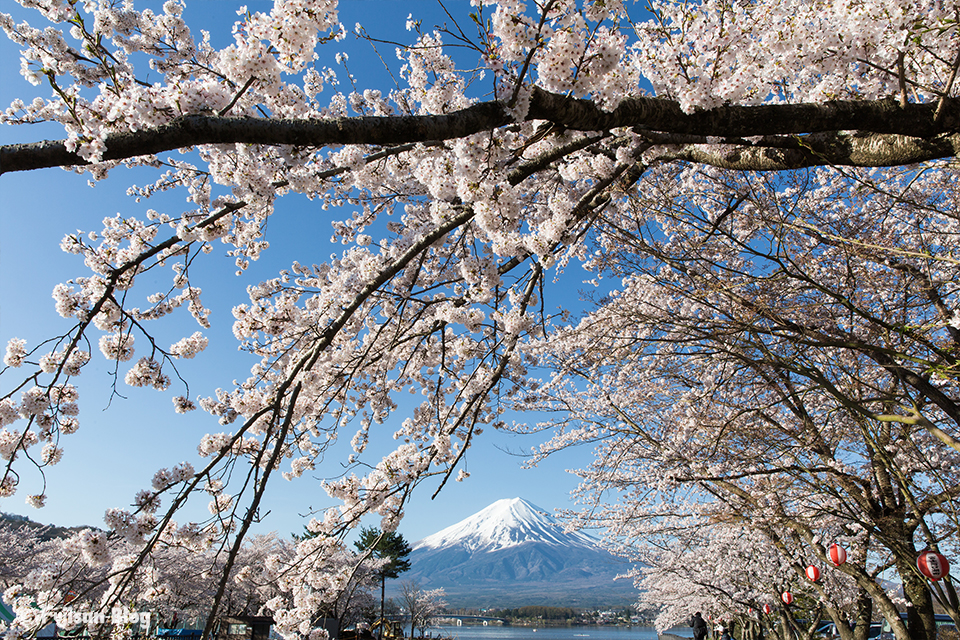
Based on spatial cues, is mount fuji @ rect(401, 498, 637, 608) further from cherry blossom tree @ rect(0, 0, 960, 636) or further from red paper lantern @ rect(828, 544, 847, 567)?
cherry blossom tree @ rect(0, 0, 960, 636)

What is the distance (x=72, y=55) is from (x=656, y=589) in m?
25.6

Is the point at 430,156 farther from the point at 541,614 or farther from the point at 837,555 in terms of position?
the point at 541,614

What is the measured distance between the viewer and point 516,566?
7037 inches

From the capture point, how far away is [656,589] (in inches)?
837

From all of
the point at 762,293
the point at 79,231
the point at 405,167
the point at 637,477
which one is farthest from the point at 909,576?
the point at 79,231

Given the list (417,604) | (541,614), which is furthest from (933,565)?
(541,614)

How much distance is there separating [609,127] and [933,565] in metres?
4.62

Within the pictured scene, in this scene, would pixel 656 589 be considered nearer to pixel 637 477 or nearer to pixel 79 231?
pixel 637 477

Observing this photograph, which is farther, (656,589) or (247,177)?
(656,589)

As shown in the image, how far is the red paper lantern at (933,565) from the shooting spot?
363cm

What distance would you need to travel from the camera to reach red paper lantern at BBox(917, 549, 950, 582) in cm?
363

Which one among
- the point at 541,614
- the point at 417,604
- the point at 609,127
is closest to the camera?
the point at 609,127

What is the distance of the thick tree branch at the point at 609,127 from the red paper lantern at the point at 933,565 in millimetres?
3486

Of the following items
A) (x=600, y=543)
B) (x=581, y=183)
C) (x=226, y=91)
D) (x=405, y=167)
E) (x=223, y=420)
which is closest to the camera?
(x=226, y=91)
